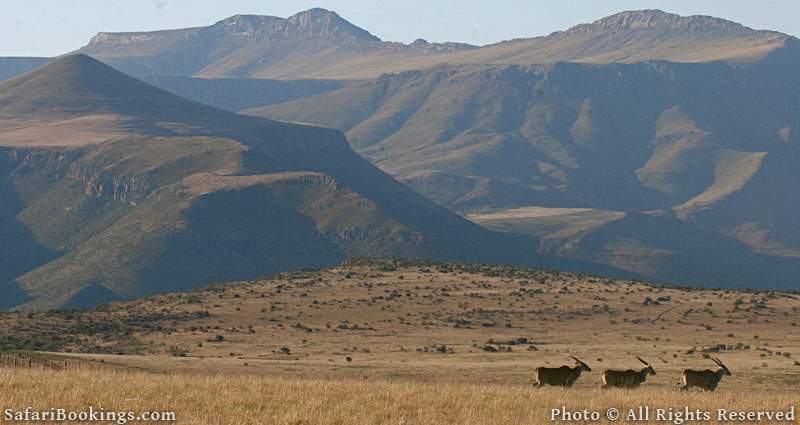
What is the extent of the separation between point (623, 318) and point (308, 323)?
21.8 m

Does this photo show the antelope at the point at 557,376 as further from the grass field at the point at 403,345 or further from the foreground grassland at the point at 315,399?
the foreground grassland at the point at 315,399

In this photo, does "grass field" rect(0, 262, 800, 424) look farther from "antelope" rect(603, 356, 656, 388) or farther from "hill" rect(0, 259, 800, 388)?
"antelope" rect(603, 356, 656, 388)

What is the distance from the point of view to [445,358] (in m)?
64.3

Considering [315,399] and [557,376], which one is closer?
[315,399]

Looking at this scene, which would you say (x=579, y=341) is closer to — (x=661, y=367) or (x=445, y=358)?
(x=445, y=358)

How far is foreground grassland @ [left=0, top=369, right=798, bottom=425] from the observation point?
30078 millimetres

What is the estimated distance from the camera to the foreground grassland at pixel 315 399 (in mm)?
30078

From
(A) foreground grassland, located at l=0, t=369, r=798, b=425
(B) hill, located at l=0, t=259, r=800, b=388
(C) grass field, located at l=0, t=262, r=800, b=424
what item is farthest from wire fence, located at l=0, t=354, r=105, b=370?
(A) foreground grassland, located at l=0, t=369, r=798, b=425

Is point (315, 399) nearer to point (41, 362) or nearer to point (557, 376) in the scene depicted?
point (557, 376)

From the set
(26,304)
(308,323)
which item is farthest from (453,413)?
(26,304)

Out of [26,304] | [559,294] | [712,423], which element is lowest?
[26,304]

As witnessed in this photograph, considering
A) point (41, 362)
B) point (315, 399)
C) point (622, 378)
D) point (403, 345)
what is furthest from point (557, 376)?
point (403, 345)

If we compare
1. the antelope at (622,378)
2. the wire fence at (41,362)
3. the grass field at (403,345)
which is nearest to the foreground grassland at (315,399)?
the grass field at (403,345)

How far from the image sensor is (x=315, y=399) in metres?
32.5
